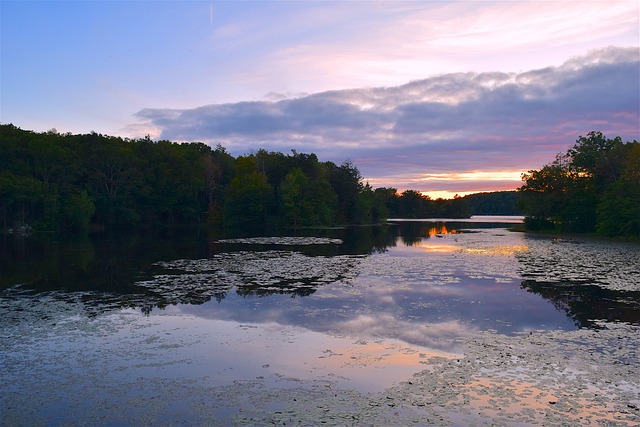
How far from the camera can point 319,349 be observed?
12062 millimetres

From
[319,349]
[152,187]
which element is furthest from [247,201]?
[319,349]

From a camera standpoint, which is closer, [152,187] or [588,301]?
[588,301]

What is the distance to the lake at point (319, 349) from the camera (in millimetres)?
8281

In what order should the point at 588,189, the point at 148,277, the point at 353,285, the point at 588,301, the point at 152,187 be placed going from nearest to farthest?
1. the point at 588,301
2. the point at 353,285
3. the point at 148,277
4. the point at 588,189
5. the point at 152,187

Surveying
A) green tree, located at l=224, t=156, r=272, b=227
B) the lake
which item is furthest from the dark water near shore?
green tree, located at l=224, t=156, r=272, b=227

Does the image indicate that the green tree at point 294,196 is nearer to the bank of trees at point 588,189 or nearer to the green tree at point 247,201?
the green tree at point 247,201

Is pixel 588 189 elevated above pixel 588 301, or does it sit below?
above

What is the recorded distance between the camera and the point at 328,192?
99312 millimetres

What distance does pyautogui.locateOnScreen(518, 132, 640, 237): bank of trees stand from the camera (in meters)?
54.1

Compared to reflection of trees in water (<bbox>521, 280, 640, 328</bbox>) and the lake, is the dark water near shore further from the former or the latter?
the lake

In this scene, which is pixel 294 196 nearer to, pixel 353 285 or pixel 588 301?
pixel 353 285

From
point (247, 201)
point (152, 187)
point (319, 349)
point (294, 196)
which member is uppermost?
point (152, 187)

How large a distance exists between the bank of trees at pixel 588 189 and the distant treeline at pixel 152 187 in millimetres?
41213

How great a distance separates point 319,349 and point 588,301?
1163 cm
